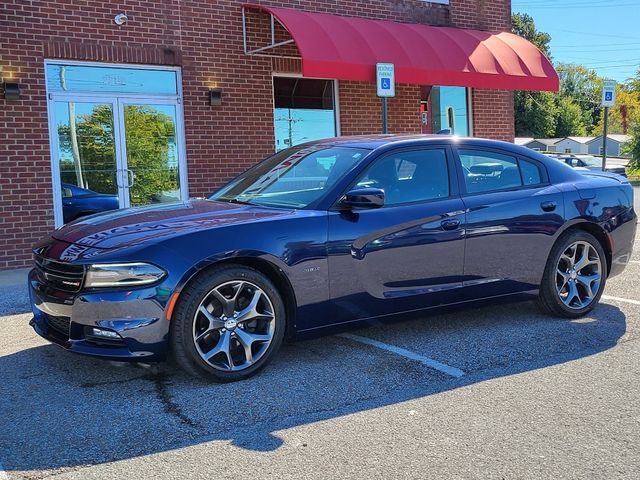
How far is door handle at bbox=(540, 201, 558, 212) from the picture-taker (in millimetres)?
5569

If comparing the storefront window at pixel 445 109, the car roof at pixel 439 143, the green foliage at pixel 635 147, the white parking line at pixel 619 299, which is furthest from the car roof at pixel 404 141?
the green foliage at pixel 635 147

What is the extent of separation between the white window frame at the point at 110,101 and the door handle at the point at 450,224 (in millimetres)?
5017

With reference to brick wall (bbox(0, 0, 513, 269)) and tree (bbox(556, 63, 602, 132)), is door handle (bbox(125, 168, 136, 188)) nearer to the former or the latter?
brick wall (bbox(0, 0, 513, 269))

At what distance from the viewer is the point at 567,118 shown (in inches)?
3553

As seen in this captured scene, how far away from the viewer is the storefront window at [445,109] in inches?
515

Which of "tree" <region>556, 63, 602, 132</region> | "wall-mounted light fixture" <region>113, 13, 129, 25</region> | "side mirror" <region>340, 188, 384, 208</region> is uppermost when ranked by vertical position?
"tree" <region>556, 63, 602, 132</region>

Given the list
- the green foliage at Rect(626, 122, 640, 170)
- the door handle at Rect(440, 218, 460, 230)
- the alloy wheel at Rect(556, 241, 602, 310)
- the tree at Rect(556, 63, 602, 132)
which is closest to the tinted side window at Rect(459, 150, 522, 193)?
the door handle at Rect(440, 218, 460, 230)

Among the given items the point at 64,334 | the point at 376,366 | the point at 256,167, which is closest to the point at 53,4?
the point at 256,167

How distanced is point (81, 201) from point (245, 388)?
6.20 metres

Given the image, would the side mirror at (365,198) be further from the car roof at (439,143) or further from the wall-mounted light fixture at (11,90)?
the wall-mounted light fixture at (11,90)

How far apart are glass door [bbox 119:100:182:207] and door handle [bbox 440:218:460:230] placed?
5754 mm

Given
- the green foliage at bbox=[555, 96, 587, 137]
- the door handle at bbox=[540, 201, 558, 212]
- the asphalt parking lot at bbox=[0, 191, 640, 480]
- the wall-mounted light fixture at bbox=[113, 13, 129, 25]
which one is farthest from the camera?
the green foliage at bbox=[555, 96, 587, 137]

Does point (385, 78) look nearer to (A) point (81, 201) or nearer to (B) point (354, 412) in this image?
(A) point (81, 201)

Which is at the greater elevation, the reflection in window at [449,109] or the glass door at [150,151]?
the reflection in window at [449,109]
